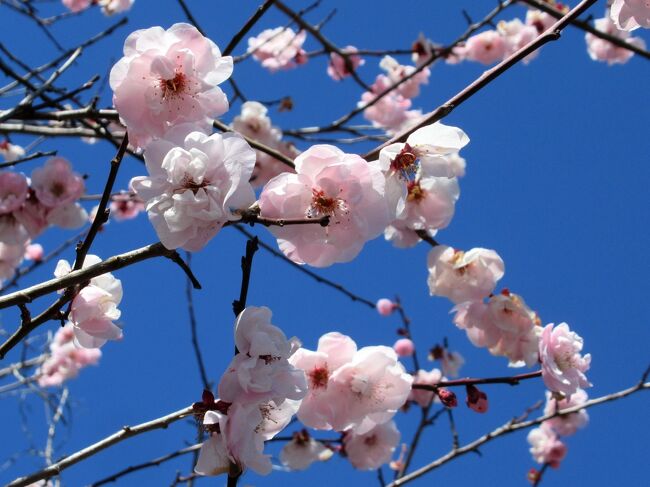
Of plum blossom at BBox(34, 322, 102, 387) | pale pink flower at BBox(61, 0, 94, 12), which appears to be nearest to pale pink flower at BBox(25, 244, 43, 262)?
plum blossom at BBox(34, 322, 102, 387)

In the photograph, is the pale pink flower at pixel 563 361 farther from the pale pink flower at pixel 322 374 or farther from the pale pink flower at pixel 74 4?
the pale pink flower at pixel 74 4

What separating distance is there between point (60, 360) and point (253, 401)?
5.63 meters

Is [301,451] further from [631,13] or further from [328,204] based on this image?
[631,13]

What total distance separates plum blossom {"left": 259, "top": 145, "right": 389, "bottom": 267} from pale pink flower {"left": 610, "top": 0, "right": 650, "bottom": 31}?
91 cm

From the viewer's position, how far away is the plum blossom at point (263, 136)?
3920mm

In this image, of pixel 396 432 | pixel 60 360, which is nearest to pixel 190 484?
pixel 396 432

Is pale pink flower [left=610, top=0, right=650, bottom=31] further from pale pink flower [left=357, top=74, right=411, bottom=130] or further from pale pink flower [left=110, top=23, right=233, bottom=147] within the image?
pale pink flower [left=357, top=74, right=411, bottom=130]

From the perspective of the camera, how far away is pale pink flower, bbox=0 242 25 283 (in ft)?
9.96

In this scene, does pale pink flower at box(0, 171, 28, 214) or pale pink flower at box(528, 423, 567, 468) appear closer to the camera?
pale pink flower at box(0, 171, 28, 214)

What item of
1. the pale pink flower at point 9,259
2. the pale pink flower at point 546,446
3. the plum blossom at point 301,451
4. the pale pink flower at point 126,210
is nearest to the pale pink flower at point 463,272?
the plum blossom at point 301,451

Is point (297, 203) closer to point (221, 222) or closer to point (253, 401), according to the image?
point (221, 222)

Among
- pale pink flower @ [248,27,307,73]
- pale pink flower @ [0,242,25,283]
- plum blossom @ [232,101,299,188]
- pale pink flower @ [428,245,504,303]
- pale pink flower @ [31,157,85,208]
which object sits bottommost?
pale pink flower @ [428,245,504,303]

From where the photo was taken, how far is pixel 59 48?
300cm

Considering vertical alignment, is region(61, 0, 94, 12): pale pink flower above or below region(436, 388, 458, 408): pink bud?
above
